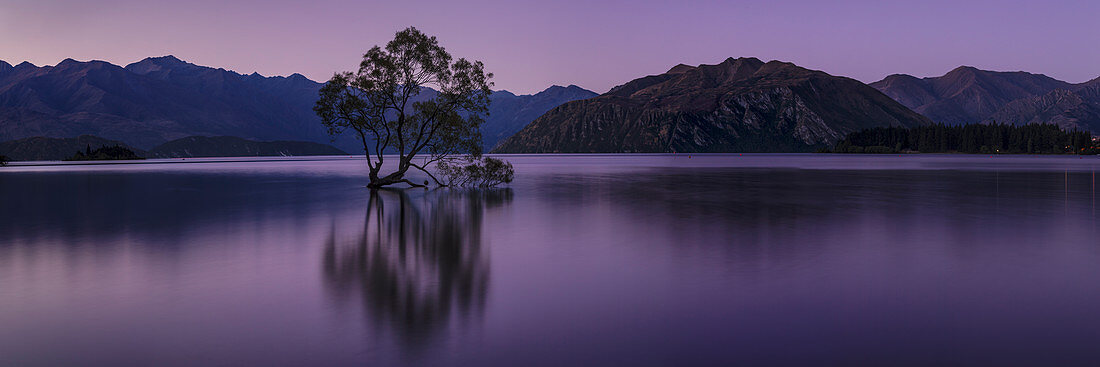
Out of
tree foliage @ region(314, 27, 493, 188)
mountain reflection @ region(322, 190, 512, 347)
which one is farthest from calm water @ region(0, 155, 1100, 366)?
tree foliage @ region(314, 27, 493, 188)

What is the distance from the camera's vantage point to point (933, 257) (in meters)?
16.9

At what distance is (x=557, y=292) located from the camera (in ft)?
42.2

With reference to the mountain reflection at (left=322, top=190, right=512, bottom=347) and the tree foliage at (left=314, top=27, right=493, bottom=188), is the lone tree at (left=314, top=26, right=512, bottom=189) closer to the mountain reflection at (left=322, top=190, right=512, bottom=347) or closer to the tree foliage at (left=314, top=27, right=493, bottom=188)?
the tree foliage at (left=314, top=27, right=493, bottom=188)

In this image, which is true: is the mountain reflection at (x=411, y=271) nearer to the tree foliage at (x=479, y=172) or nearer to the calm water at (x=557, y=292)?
the calm water at (x=557, y=292)

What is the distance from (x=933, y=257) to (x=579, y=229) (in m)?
11.8

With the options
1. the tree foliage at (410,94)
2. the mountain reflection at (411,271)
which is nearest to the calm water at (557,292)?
the mountain reflection at (411,271)

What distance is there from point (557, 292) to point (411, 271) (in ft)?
13.5

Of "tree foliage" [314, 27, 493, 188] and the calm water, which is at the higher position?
"tree foliage" [314, 27, 493, 188]

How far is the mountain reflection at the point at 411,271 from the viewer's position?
10.7 metres

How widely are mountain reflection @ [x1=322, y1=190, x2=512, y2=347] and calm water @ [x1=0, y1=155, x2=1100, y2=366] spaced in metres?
0.07

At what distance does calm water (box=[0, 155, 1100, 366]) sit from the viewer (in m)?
8.85

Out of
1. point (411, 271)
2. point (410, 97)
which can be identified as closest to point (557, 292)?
point (411, 271)

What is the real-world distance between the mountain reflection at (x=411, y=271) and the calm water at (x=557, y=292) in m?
0.07

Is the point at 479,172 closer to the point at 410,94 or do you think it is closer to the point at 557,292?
the point at 410,94
